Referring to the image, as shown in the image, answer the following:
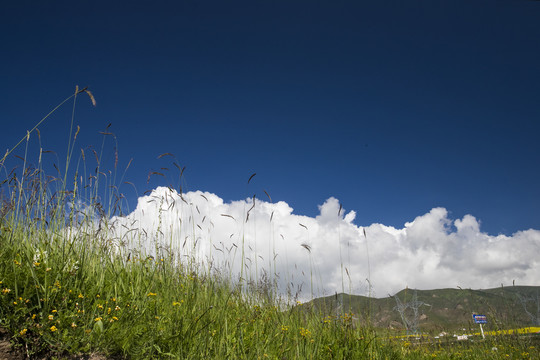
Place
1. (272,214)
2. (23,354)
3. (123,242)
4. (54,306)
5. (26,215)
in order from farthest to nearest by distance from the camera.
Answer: (272,214), (123,242), (26,215), (54,306), (23,354)

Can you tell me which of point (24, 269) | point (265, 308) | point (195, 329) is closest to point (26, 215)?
point (24, 269)

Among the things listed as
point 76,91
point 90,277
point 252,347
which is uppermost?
point 76,91

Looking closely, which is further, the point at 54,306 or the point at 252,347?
the point at 252,347

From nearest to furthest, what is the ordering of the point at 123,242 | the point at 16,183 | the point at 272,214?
the point at 16,183, the point at 123,242, the point at 272,214

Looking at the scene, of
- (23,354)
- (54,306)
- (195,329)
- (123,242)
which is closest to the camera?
(23,354)

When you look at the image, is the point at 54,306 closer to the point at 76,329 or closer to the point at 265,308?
the point at 76,329

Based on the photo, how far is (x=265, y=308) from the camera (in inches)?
201

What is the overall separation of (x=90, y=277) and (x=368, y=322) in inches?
147

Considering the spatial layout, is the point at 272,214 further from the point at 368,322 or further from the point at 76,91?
the point at 76,91

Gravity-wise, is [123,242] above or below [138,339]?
above

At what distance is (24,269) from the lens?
3.07m

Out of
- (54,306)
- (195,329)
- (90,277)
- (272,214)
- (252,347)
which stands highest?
(272,214)

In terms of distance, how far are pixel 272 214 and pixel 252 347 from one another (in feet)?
6.86

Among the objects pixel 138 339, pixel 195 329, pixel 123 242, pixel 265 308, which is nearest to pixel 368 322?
→ pixel 265 308
